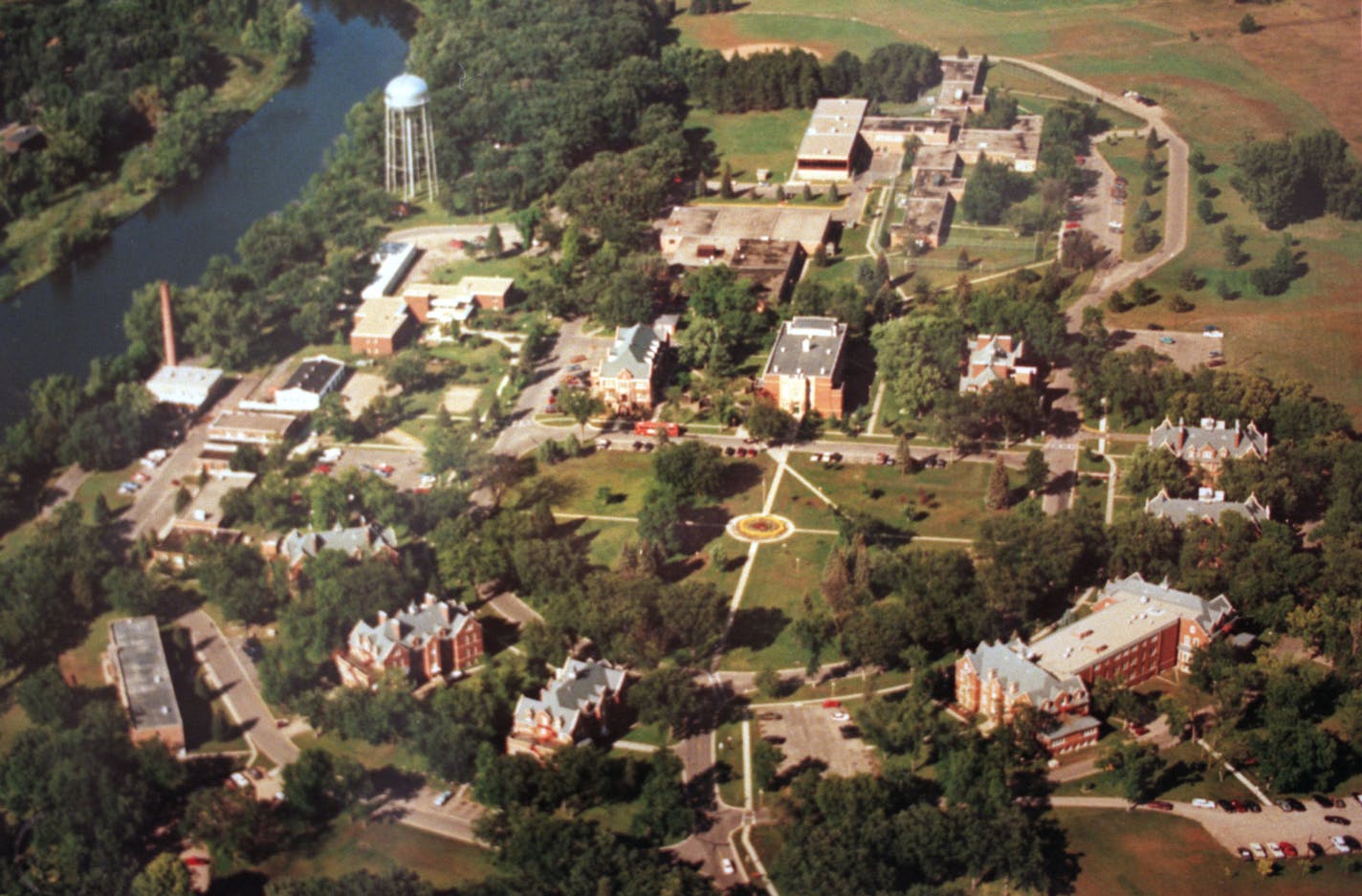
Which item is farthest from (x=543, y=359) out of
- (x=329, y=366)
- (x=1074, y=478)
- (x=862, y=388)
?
(x=1074, y=478)

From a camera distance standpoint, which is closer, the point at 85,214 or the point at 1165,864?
the point at 1165,864

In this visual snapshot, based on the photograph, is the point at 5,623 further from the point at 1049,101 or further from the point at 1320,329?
the point at 1049,101

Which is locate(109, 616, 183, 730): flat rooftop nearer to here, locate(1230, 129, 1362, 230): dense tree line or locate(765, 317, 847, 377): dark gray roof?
locate(765, 317, 847, 377): dark gray roof

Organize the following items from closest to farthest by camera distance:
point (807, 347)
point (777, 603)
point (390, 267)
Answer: point (777, 603) → point (807, 347) → point (390, 267)

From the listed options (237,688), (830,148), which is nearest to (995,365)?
(830,148)

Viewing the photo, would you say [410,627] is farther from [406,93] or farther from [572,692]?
[406,93]

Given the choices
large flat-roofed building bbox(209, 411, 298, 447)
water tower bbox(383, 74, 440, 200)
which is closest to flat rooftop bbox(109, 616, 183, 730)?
large flat-roofed building bbox(209, 411, 298, 447)

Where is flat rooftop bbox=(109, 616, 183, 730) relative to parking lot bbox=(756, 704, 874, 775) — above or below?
below
